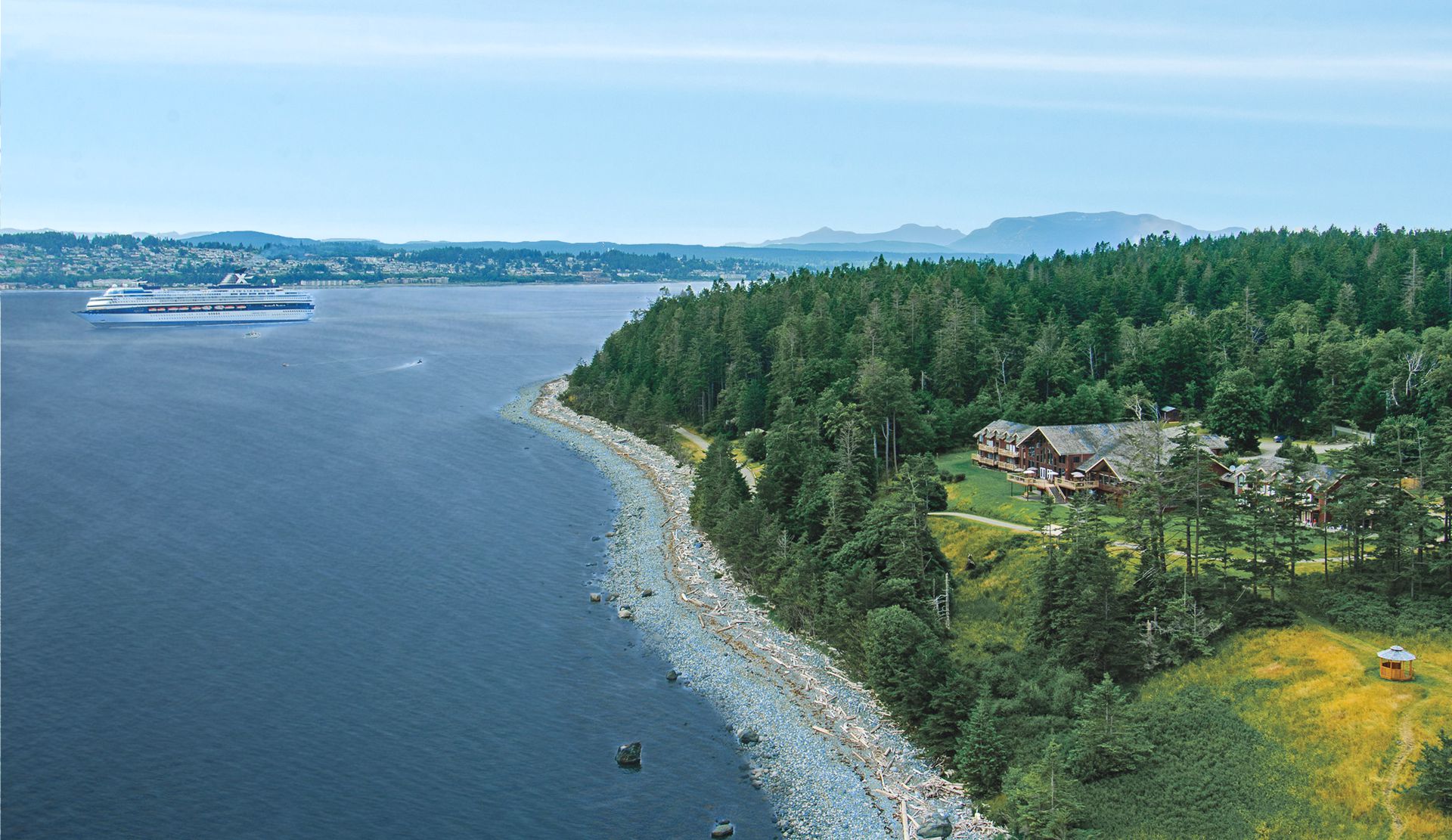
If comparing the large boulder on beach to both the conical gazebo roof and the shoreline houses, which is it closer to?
the shoreline houses

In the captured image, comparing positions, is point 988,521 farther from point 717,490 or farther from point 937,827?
point 937,827

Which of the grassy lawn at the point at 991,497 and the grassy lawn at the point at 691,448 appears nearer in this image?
the grassy lawn at the point at 991,497

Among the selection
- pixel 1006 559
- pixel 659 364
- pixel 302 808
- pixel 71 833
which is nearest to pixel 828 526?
pixel 1006 559

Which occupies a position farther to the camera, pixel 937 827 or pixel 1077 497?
pixel 1077 497

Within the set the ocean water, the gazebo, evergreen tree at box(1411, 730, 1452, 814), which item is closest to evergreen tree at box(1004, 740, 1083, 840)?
the ocean water

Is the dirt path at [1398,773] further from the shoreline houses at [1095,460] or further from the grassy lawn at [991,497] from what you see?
the grassy lawn at [991,497]

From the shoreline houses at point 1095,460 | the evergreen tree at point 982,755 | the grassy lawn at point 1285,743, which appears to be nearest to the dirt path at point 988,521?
the shoreline houses at point 1095,460

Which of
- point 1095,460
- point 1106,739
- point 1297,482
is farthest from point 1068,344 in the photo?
point 1106,739
